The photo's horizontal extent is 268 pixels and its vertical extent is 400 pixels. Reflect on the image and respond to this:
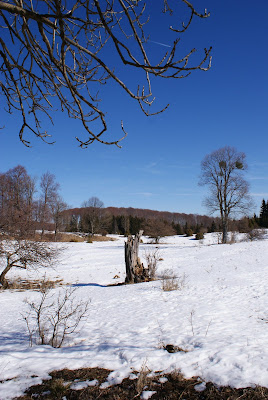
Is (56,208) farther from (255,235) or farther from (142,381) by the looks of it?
(142,381)

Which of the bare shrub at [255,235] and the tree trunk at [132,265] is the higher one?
the bare shrub at [255,235]

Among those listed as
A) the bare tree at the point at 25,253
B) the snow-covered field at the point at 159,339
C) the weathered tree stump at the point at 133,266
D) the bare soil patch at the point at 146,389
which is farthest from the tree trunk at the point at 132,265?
the bare soil patch at the point at 146,389

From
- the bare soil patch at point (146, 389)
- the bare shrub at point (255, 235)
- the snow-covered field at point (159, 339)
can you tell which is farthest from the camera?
the bare shrub at point (255, 235)

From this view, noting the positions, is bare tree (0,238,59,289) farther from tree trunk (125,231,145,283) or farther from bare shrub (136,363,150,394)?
bare shrub (136,363,150,394)

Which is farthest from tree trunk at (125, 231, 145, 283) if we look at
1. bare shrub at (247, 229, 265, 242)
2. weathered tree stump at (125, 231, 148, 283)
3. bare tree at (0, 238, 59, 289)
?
bare shrub at (247, 229, 265, 242)

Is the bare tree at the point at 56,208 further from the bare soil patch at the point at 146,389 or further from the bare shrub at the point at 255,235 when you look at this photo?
the bare soil patch at the point at 146,389

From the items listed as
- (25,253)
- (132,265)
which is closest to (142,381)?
(132,265)

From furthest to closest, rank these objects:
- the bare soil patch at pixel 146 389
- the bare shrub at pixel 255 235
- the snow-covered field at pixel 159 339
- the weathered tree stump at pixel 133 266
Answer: the bare shrub at pixel 255 235 < the weathered tree stump at pixel 133 266 < the snow-covered field at pixel 159 339 < the bare soil patch at pixel 146 389

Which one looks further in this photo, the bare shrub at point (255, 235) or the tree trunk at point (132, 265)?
the bare shrub at point (255, 235)

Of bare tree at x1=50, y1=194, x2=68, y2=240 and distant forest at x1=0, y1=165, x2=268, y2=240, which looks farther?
bare tree at x1=50, y1=194, x2=68, y2=240

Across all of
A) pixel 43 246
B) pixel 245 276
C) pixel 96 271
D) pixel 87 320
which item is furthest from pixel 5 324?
pixel 96 271

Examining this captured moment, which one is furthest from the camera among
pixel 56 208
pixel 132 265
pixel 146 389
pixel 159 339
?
pixel 56 208

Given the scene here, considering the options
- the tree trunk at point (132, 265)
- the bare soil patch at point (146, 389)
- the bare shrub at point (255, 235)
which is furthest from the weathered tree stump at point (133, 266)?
the bare shrub at point (255, 235)

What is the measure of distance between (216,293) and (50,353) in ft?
16.1
